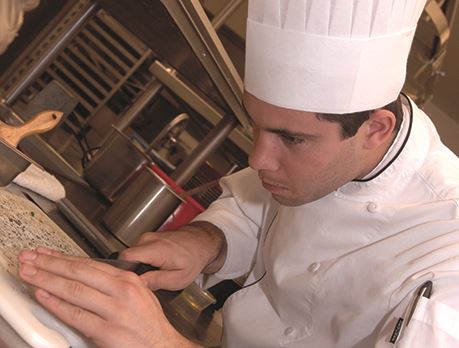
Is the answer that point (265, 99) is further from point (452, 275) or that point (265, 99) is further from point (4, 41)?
point (4, 41)

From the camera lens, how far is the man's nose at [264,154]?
0.97 metres

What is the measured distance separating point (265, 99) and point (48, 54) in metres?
0.96

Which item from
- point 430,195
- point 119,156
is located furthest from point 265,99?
point 119,156

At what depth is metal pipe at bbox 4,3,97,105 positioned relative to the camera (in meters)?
1.68

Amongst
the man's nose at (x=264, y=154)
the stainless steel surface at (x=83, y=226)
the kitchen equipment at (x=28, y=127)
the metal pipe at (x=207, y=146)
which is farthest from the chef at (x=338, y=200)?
the metal pipe at (x=207, y=146)

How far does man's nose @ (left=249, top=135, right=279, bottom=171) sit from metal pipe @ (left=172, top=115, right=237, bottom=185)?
0.64 m

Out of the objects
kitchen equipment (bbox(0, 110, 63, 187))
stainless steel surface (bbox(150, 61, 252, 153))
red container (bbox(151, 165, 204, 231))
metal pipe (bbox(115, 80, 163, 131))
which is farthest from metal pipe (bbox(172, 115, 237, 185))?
kitchen equipment (bbox(0, 110, 63, 187))

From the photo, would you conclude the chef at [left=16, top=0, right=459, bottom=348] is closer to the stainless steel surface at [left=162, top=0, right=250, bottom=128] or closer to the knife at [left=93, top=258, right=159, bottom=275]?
Result: the knife at [left=93, top=258, right=159, bottom=275]

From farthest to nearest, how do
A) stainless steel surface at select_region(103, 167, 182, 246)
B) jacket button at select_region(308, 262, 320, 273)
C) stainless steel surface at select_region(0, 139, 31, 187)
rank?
stainless steel surface at select_region(103, 167, 182, 246)
jacket button at select_region(308, 262, 320, 273)
stainless steel surface at select_region(0, 139, 31, 187)

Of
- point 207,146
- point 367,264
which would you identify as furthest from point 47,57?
point 367,264

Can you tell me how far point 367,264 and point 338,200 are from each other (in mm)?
126

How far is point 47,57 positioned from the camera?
171 cm

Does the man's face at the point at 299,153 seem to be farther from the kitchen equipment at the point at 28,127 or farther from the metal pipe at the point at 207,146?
the metal pipe at the point at 207,146

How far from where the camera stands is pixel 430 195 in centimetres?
101
